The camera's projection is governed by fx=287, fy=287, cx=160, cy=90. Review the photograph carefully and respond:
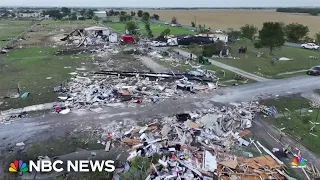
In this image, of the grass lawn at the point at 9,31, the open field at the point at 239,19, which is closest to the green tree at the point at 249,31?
the open field at the point at 239,19

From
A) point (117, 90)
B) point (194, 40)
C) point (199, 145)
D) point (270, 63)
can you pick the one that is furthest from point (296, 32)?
point (199, 145)

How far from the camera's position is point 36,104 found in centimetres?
1828

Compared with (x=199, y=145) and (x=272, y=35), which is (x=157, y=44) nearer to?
(x=272, y=35)

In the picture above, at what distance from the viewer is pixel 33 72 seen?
2569 centimetres

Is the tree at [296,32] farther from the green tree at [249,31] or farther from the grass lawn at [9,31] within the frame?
the grass lawn at [9,31]

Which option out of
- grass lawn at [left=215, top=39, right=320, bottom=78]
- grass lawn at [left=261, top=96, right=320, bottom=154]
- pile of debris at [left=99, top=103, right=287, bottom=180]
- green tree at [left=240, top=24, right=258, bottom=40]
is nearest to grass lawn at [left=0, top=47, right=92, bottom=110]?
pile of debris at [left=99, top=103, right=287, bottom=180]

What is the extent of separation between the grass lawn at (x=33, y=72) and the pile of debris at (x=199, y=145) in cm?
769

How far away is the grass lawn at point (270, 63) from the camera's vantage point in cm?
2738

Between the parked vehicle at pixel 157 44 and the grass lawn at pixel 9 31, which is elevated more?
the grass lawn at pixel 9 31

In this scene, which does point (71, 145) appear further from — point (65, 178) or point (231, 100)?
point (231, 100)

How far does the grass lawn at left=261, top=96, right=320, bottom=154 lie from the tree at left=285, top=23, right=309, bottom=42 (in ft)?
83.3

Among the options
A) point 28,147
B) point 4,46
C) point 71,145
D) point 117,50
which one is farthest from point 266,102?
point 4,46

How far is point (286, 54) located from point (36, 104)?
28.9m

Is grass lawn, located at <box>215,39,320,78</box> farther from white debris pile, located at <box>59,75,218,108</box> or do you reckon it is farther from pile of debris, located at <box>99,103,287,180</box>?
pile of debris, located at <box>99,103,287,180</box>
